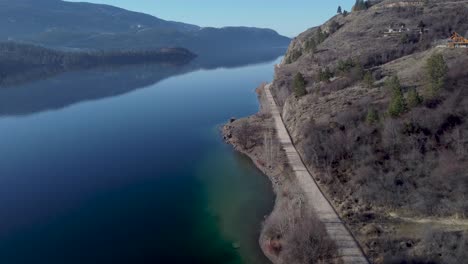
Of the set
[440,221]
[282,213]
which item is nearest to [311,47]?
[282,213]

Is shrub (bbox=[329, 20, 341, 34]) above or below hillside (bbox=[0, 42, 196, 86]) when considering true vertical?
above

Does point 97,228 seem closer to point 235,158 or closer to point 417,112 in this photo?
point 235,158

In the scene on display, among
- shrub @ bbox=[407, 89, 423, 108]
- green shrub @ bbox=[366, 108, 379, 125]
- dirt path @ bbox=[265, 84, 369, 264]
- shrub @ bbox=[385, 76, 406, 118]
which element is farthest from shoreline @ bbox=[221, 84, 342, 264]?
shrub @ bbox=[407, 89, 423, 108]

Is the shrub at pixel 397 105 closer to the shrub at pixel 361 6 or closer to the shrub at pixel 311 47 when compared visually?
the shrub at pixel 311 47

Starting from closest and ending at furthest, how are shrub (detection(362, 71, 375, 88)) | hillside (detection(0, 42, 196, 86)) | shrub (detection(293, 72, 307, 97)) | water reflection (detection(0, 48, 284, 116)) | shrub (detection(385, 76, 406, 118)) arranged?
1. shrub (detection(385, 76, 406, 118))
2. shrub (detection(362, 71, 375, 88))
3. shrub (detection(293, 72, 307, 97))
4. water reflection (detection(0, 48, 284, 116))
5. hillside (detection(0, 42, 196, 86))

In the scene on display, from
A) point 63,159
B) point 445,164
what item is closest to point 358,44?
point 445,164

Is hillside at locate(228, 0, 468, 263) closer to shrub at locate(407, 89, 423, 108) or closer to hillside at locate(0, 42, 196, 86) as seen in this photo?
shrub at locate(407, 89, 423, 108)

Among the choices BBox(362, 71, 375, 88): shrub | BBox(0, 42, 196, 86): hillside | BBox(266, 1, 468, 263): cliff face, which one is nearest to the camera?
BBox(266, 1, 468, 263): cliff face
